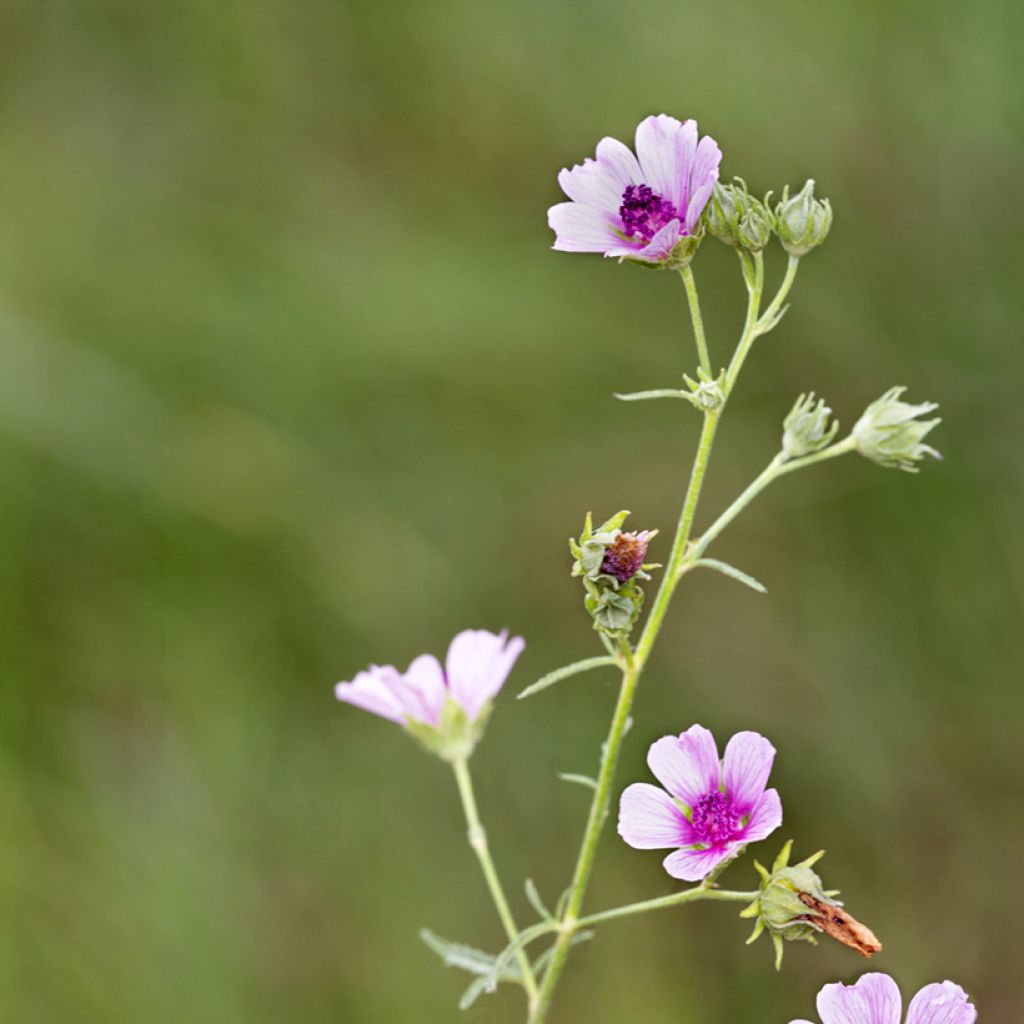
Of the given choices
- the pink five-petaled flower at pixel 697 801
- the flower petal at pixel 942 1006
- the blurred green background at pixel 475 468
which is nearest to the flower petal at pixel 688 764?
the pink five-petaled flower at pixel 697 801

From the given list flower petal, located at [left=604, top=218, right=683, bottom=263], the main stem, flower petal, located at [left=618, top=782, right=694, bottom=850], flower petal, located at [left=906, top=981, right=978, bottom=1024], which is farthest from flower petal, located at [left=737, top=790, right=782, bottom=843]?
flower petal, located at [left=604, top=218, right=683, bottom=263]

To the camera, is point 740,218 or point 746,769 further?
point 740,218

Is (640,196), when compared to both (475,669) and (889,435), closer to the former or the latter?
(889,435)

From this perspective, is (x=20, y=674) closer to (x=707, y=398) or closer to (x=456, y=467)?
(x=456, y=467)

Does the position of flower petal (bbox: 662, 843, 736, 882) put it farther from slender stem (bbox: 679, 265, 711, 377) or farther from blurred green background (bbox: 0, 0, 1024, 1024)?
blurred green background (bbox: 0, 0, 1024, 1024)

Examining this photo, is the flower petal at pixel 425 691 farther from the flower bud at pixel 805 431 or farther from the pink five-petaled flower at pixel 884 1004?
the pink five-petaled flower at pixel 884 1004

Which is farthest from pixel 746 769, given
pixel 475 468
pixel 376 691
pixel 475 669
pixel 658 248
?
Answer: pixel 475 468
